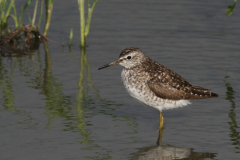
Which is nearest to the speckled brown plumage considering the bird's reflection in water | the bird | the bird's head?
the bird

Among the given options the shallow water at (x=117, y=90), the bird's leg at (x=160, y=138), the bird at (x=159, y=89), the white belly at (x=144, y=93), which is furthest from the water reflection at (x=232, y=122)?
the bird's leg at (x=160, y=138)

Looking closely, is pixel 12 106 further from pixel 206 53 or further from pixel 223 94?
pixel 206 53

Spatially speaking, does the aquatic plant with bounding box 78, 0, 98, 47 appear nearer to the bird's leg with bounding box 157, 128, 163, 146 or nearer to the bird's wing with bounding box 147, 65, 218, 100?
the bird's wing with bounding box 147, 65, 218, 100

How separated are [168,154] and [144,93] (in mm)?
1704

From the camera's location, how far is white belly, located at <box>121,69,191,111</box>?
32.9 feet

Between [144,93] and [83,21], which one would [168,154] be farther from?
[83,21]

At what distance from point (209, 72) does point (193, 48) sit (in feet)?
7.58

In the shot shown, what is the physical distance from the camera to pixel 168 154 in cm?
883

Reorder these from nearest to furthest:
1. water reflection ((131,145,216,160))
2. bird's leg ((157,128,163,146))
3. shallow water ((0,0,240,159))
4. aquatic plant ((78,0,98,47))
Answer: water reflection ((131,145,216,160)) < shallow water ((0,0,240,159)) < bird's leg ((157,128,163,146)) < aquatic plant ((78,0,98,47))

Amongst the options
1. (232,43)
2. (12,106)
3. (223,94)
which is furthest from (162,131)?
(232,43)

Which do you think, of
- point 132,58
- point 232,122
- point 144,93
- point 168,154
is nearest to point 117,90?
point 132,58

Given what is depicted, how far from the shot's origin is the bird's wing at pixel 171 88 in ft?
33.1

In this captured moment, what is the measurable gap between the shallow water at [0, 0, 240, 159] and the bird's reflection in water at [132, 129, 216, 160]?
0.8 inches

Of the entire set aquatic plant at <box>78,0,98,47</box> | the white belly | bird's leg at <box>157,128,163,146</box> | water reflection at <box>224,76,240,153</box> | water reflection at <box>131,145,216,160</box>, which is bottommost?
water reflection at <box>131,145,216,160</box>
